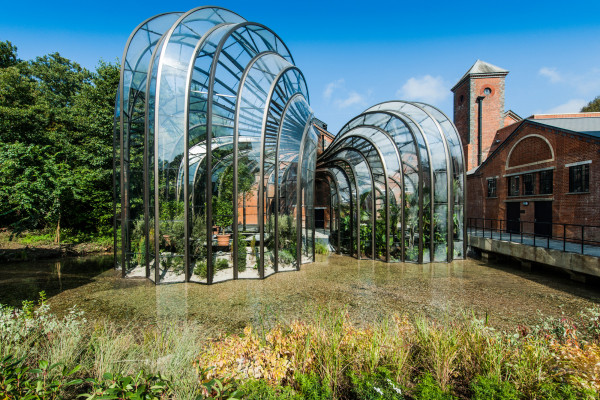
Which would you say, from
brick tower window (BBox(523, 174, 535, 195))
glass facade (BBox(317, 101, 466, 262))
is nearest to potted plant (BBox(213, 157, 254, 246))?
glass facade (BBox(317, 101, 466, 262))

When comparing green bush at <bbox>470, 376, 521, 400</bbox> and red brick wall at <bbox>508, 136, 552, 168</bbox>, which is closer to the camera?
green bush at <bbox>470, 376, 521, 400</bbox>

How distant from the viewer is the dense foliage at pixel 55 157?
47.9 ft

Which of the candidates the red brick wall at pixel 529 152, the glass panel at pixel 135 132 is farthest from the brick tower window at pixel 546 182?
the glass panel at pixel 135 132

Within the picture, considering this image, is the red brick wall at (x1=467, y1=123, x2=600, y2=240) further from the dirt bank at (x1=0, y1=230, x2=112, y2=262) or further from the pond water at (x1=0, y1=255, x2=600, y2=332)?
the dirt bank at (x1=0, y1=230, x2=112, y2=262)

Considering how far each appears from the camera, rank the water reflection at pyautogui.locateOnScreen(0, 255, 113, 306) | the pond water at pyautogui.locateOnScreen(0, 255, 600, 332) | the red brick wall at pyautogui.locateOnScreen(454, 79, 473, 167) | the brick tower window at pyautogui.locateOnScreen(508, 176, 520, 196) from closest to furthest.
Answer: the pond water at pyautogui.locateOnScreen(0, 255, 600, 332), the water reflection at pyautogui.locateOnScreen(0, 255, 113, 306), the brick tower window at pyautogui.locateOnScreen(508, 176, 520, 196), the red brick wall at pyautogui.locateOnScreen(454, 79, 473, 167)

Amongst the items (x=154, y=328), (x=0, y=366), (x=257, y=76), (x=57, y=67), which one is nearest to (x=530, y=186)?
(x=257, y=76)

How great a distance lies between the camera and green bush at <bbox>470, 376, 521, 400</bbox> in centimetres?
262

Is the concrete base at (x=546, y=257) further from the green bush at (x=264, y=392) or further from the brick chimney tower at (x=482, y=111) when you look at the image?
the brick chimney tower at (x=482, y=111)

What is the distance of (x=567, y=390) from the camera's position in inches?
102

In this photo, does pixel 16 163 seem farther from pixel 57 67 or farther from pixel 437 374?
pixel 437 374

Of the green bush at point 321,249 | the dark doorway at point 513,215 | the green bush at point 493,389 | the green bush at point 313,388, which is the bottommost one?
the green bush at point 321,249

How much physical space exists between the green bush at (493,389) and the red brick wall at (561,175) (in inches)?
547

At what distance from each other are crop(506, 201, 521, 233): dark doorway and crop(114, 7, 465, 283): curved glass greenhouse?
7.09 m

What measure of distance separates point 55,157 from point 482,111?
3709 cm
